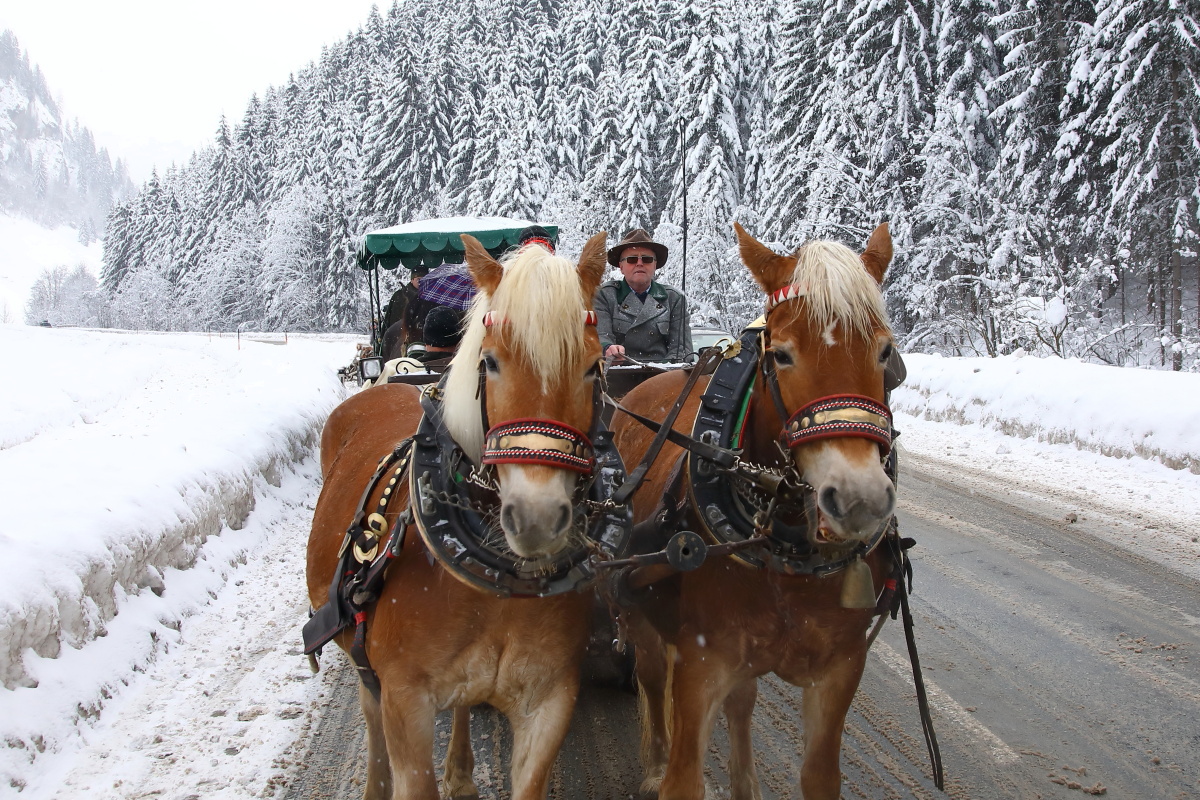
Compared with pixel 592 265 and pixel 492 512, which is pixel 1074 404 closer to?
pixel 592 265

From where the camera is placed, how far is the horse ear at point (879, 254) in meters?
2.40

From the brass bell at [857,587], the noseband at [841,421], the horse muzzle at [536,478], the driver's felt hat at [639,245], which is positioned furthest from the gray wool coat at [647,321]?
the horse muzzle at [536,478]

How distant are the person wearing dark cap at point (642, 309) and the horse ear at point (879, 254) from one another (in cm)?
241

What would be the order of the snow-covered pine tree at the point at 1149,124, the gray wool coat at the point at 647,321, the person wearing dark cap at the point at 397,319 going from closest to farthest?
the gray wool coat at the point at 647,321
the person wearing dark cap at the point at 397,319
the snow-covered pine tree at the point at 1149,124

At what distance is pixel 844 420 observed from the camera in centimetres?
196

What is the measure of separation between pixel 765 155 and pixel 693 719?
988 inches

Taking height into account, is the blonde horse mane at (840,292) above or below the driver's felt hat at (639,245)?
below

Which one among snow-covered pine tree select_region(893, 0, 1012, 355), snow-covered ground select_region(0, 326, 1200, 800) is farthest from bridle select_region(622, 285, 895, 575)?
snow-covered pine tree select_region(893, 0, 1012, 355)

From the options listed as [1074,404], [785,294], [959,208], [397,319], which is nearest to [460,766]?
[785,294]

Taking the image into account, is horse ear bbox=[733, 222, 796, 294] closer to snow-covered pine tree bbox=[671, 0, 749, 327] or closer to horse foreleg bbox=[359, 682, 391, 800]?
horse foreleg bbox=[359, 682, 391, 800]

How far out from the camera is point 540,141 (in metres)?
34.8

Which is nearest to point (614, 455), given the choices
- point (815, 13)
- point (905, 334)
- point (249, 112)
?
point (905, 334)

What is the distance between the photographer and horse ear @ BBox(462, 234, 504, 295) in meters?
2.20

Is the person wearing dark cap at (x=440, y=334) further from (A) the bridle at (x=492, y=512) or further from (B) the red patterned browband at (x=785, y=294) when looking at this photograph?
(B) the red patterned browband at (x=785, y=294)
